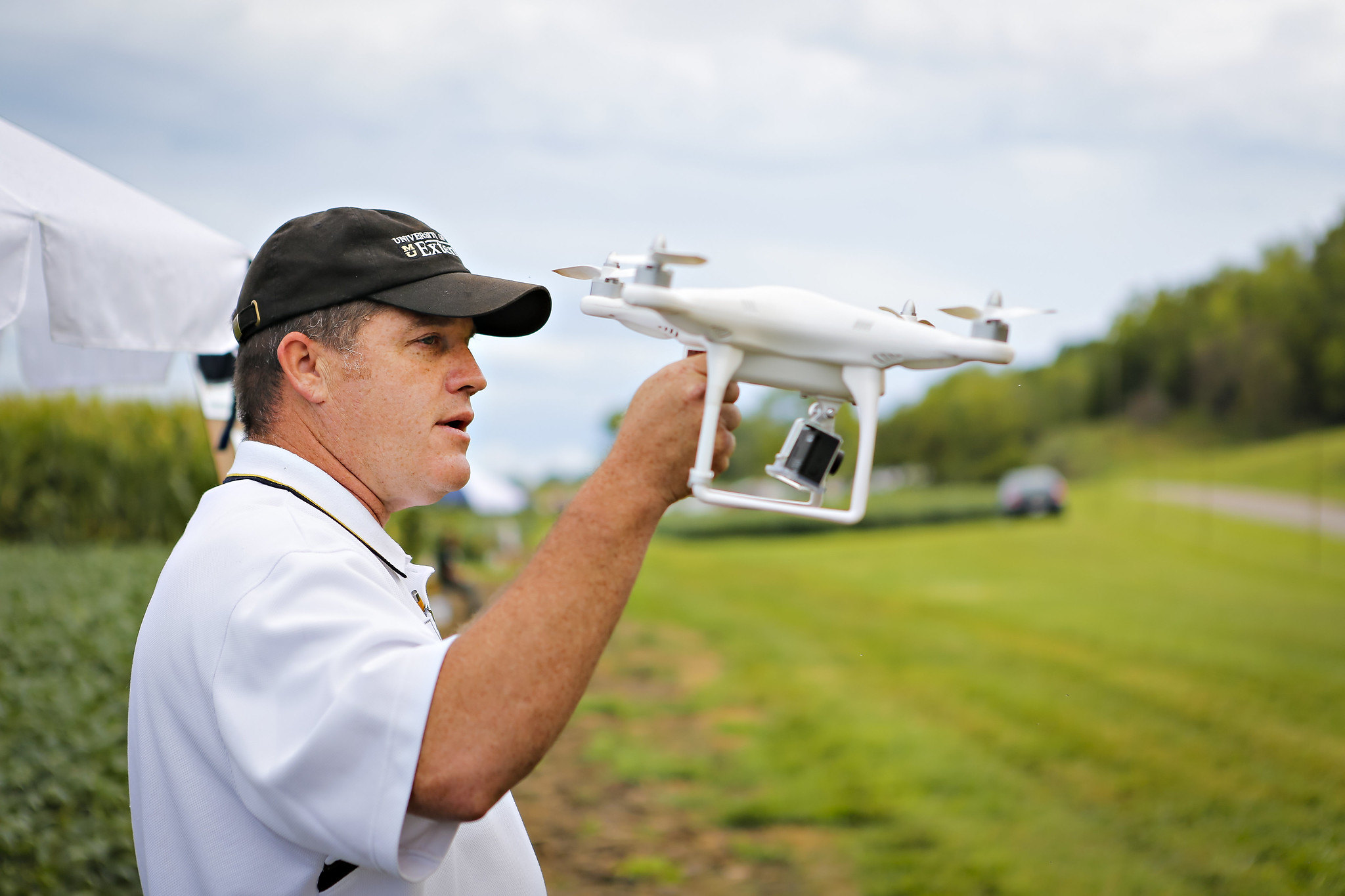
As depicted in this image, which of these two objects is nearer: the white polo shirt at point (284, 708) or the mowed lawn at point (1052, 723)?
the white polo shirt at point (284, 708)

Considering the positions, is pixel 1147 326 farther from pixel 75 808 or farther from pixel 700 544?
pixel 75 808

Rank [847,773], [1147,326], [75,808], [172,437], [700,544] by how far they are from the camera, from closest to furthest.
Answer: [75,808] < [847,773] < [172,437] < [1147,326] < [700,544]

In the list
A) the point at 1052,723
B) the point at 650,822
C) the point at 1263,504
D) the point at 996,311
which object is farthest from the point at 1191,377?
the point at 996,311

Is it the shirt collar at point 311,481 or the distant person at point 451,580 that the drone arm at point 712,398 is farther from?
the distant person at point 451,580

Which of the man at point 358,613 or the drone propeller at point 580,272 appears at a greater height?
the drone propeller at point 580,272

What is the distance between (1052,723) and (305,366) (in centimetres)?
796

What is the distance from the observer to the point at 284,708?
4.13ft

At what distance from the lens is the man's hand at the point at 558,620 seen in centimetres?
123

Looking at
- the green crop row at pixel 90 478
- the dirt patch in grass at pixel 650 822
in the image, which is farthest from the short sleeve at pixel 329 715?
the green crop row at pixel 90 478

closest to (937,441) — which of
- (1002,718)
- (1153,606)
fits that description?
(1153,606)

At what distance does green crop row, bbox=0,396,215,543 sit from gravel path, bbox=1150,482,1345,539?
15.8 m

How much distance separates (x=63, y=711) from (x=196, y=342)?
249 cm

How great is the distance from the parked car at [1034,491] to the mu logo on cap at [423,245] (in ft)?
75.5

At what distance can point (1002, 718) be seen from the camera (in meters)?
8.50
